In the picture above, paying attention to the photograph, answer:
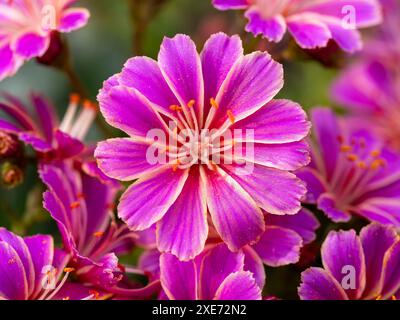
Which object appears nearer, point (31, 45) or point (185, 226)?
point (185, 226)

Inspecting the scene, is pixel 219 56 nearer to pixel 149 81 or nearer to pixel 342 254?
pixel 149 81

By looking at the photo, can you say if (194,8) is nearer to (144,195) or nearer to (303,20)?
(303,20)

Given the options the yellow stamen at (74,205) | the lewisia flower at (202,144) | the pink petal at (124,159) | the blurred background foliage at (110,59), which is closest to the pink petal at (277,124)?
the lewisia flower at (202,144)

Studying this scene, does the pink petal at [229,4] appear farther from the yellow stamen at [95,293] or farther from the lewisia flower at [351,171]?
the yellow stamen at [95,293]

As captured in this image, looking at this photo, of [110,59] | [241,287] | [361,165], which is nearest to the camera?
[241,287]

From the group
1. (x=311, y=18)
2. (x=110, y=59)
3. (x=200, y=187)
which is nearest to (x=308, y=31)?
(x=311, y=18)

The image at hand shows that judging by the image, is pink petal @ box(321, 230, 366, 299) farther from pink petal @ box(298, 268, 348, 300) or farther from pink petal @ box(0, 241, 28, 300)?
pink petal @ box(0, 241, 28, 300)
